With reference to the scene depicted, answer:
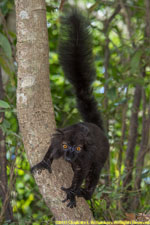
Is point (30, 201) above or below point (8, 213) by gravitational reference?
below

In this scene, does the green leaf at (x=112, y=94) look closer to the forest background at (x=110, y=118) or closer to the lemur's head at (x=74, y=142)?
the forest background at (x=110, y=118)

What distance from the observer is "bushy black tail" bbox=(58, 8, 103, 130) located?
343 cm

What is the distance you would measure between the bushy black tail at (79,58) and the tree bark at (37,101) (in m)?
0.60

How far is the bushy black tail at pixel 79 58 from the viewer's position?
11.3ft

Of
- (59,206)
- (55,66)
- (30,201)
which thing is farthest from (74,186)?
(55,66)

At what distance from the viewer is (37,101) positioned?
277 centimetres

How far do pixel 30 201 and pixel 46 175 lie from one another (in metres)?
3.42

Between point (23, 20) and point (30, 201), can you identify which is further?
point (30, 201)

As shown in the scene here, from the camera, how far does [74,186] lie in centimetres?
294

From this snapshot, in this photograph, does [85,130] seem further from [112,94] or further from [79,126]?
[112,94]

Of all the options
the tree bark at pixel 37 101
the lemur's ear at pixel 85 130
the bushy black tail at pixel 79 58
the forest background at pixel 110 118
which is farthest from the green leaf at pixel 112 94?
the tree bark at pixel 37 101

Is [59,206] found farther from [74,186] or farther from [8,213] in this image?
[8,213]

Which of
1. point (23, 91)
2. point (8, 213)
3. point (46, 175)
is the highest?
point (23, 91)

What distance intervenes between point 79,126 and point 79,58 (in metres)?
0.90
